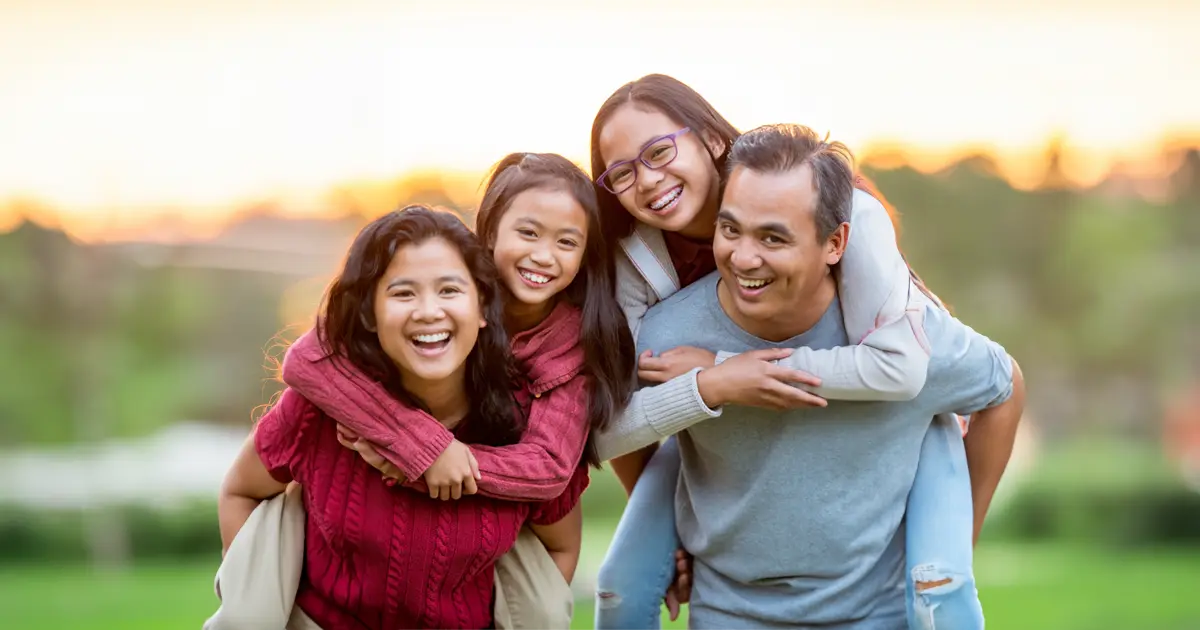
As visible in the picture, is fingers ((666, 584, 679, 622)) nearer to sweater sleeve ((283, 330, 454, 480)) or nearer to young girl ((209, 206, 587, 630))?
young girl ((209, 206, 587, 630))

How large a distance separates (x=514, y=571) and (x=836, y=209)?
1.16 m

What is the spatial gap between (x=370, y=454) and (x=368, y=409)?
100 mm

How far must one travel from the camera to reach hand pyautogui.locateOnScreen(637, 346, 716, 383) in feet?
10.4

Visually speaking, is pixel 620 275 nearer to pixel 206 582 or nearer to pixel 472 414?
pixel 472 414

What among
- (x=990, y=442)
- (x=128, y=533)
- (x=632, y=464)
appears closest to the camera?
(x=990, y=442)

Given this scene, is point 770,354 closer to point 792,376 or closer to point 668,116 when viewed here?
point 792,376

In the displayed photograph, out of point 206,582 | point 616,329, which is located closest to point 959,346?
point 616,329

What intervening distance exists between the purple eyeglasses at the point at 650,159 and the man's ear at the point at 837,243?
467mm

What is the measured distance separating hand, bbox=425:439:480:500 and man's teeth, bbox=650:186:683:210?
2.66ft

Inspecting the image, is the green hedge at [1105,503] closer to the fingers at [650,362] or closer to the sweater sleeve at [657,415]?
the fingers at [650,362]

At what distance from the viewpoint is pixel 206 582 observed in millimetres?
14469

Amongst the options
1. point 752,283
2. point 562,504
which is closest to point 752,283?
point 752,283

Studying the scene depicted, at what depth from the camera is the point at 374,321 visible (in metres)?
2.90

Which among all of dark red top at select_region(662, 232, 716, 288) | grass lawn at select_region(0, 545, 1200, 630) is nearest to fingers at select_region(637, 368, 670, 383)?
dark red top at select_region(662, 232, 716, 288)
